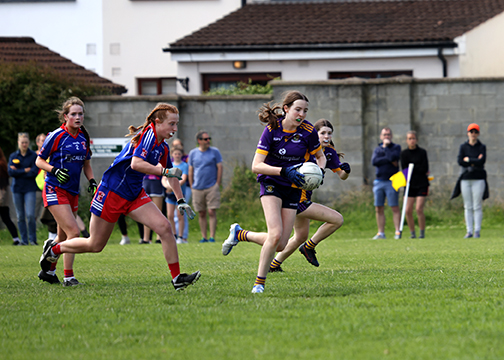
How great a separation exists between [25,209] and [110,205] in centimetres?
921

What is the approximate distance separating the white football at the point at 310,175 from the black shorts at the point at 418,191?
8930mm

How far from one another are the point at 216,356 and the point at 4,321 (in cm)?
215

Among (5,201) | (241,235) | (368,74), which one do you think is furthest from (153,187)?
(368,74)

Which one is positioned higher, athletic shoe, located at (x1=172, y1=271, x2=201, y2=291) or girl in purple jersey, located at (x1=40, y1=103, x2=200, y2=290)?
girl in purple jersey, located at (x1=40, y1=103, x2=200, y2=290)

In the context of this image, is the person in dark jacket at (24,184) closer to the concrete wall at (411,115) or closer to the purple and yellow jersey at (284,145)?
the concrete wall at (411,115)

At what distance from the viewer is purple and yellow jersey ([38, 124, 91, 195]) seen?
8.17m

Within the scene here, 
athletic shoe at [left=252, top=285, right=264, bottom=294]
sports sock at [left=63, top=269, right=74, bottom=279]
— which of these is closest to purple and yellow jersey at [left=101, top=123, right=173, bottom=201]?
sports sock at [left=63, top=269, right=74, bottom=279]

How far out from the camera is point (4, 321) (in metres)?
5.71

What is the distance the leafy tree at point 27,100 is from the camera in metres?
18.0

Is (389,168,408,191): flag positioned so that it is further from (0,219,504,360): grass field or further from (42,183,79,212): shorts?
(42,183,79,212): shorts

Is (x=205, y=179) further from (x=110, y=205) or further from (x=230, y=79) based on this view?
(x=230, y=79)

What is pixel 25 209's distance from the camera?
51.2 ft

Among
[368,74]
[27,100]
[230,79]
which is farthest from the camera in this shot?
[230,79]

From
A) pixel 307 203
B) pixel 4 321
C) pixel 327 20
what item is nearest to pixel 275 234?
pixel 307 203
